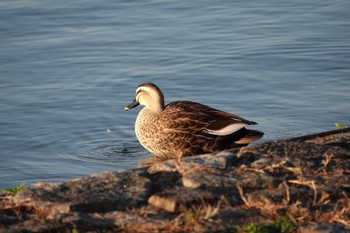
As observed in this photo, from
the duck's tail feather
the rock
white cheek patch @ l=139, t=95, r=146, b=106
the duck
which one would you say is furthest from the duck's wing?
the rock

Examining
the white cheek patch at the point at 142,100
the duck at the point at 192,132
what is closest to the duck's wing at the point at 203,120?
the duck at the point at 192,132

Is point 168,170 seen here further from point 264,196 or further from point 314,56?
point 314,56

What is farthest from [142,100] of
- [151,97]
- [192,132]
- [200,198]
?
[200,198]

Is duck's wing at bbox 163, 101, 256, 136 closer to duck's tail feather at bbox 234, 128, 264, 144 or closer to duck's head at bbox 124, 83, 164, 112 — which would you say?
duck's tail feather at bbox 234, 128, 264, 144

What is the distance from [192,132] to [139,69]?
166 inches

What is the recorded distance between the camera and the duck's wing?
31.0ft

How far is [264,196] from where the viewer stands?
5500 mm

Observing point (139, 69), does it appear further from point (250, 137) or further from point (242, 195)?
point (242, 195)

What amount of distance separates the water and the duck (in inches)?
16.1

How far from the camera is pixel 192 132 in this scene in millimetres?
9594

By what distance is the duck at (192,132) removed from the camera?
9.54 metres

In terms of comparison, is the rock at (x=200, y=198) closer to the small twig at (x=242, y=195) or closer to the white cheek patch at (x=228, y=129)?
the small twig at (x=242, y=195)

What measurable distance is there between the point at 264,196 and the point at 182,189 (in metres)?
0.56

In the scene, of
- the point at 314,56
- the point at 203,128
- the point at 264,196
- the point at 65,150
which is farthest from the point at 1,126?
the point at 264,196
